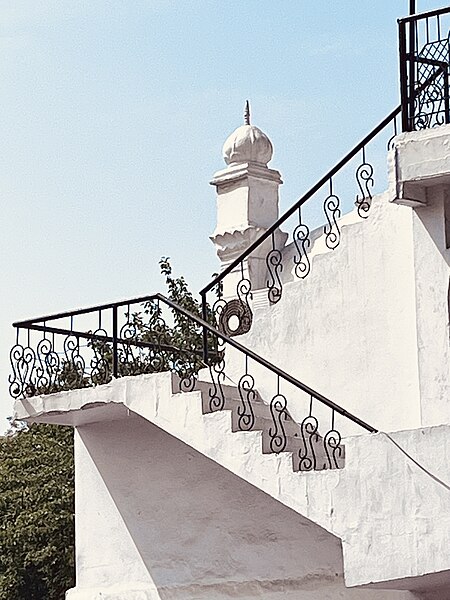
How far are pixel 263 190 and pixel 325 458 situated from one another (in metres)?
4.92

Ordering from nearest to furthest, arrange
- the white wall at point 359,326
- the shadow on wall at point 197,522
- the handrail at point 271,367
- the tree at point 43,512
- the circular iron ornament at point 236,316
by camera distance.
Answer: the handrail at point 271,367
the white wall at point 359,326
the shadow on wall at point 197,522
the circular iron ornament at point 236,316
the tree at point 43,512

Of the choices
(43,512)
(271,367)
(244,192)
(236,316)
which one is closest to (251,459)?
(271,367)

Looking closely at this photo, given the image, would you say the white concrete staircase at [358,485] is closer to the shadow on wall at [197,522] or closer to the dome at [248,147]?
the shadow on wall at [197,522]

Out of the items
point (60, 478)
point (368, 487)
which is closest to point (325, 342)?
point (368, 487)

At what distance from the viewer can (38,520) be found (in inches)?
887

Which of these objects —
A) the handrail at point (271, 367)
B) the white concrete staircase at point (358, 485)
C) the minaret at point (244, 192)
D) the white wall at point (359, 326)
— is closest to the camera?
the white concrete staircase at point (358, 485)

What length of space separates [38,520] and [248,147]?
727 centimetres

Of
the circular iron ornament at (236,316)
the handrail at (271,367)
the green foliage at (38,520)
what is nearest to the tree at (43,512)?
the green foliage at (38,520)

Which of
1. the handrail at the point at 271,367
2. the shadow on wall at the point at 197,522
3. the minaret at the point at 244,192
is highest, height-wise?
the minaret at the point at 244,192

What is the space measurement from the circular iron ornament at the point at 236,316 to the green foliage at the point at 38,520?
692cm

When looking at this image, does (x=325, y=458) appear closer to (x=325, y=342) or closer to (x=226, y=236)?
(x=325, y=342)

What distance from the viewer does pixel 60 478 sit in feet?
75.1

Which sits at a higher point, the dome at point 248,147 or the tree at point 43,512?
the dome at point 248,147

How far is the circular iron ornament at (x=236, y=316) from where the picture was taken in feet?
52.3
